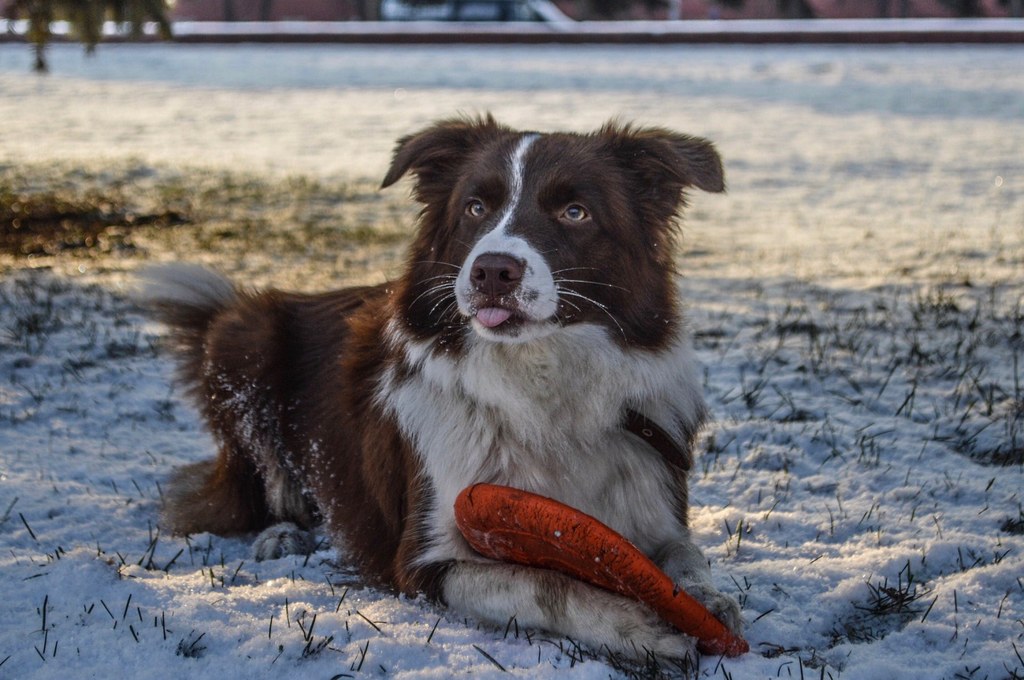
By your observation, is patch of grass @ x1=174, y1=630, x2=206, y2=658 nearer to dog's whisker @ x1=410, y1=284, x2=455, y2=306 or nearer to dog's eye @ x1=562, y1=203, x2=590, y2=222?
dog's whisker @ x1=410, y1=284, x2=455, y2=306

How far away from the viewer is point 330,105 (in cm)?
2139

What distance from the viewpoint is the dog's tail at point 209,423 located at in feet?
15.8

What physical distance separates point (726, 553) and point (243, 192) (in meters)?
9.57

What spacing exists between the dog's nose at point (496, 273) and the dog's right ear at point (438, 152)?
0.79 metres

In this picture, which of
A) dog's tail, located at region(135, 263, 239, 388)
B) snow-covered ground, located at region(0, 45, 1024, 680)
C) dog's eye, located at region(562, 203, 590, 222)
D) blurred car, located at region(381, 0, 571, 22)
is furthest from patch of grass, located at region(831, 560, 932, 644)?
blurred car, located at region(381, 0, 571, 22)

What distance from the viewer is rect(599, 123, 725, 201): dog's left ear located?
157 inches

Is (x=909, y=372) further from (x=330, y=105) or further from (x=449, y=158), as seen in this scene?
(x=330, y=105)

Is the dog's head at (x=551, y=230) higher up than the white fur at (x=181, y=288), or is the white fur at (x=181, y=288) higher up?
the dog's head at (x=551, y=230)

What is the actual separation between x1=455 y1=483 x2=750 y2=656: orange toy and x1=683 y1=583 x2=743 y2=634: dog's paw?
10 centimetres

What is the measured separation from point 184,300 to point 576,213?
7.80 feet

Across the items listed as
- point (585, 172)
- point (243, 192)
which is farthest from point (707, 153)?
point (243, 192)

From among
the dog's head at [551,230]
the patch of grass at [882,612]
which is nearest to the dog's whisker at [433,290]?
the dog's head at [551,230]

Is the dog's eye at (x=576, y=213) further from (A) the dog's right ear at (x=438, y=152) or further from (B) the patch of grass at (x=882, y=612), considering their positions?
(B) the patch of grass at (x=882, y=612)

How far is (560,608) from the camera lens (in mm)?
3475
